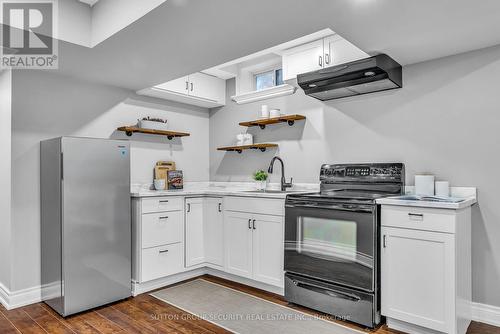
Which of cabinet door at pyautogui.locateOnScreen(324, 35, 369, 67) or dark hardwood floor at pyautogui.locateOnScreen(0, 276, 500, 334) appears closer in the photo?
dark hardwood floor at pyautogui.locateOnScreen(0, 276, 500, 334)

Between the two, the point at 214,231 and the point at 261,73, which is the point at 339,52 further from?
the point at 214,231

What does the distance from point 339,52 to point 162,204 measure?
84.6 inches

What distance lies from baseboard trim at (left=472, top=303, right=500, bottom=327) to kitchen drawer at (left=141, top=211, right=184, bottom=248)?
2.62 metres

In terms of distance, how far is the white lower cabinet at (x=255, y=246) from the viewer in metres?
3.06

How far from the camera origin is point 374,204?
2.43m

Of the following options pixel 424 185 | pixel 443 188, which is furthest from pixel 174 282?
pixel 443 188

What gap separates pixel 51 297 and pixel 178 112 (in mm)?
2411

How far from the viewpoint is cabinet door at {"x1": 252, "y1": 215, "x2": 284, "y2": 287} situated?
304 cm

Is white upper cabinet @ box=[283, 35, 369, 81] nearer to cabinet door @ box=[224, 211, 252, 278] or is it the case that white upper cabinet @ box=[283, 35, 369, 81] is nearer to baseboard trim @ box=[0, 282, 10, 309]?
cabinet door @ box=[224, 211, 252, 278]

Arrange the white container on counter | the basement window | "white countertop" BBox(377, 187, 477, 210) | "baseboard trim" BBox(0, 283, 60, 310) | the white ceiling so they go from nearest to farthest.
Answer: the white ceiling < "white countertop" BBox(377, 187, 477, 210) < the white container on counter < "baseboard trim" BBox(0, 283, 60, 310) < the basement window

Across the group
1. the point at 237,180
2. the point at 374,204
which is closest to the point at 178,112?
the point at 237,180

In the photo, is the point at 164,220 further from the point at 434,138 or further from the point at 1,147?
the point at 434,138

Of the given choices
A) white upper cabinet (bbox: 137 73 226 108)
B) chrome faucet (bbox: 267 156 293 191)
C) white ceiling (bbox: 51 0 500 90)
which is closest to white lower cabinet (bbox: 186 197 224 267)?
chrome faucet (bbox: 267 156 293 191)

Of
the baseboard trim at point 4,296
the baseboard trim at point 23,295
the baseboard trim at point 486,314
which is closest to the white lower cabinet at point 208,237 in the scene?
the baseboard trim at point 23,295
